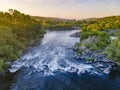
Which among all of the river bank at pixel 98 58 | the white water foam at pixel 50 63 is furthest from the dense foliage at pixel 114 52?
the white water foam at pixel 50 63

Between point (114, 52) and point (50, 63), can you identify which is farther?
point (50, 63)

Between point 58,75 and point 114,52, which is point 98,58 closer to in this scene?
point 114,52

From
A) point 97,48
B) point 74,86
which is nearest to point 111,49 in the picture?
point 97,48

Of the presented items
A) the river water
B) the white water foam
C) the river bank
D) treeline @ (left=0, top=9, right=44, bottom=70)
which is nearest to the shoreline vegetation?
the river bank

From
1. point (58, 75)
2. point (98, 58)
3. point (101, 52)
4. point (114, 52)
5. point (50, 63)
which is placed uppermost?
point (114, 52)

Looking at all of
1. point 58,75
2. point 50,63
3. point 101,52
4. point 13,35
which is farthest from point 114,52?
point 13,35

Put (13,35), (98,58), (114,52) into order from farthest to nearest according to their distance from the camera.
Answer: (13,35), (98,58), (114,52)

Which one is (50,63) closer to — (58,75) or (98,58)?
(58,75)

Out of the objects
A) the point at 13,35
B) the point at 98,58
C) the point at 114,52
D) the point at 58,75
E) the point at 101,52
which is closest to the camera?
the point at 58,75

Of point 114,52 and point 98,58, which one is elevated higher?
point 114,52

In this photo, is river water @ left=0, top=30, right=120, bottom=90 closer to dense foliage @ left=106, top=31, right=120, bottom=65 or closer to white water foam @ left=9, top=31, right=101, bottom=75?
white water foam @ left=9, top=31, right=101, bottom=75

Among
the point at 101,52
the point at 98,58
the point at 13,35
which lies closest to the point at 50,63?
the point at 98,58
